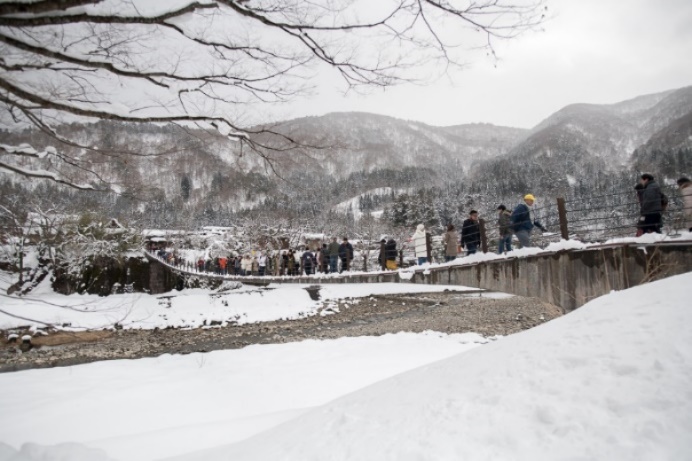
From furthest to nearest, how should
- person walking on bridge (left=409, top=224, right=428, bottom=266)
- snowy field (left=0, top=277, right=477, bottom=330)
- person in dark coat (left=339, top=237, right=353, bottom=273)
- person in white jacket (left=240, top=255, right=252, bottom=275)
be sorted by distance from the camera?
person in white jacket (left=240, top=255, right=252, bottom=275) → person in dark coat (left=339, top=237, right=353, bottom=273) → snowy field (left=0, top=277, right=477, bottom=330) → person walking on bridge (left=409, top=224, right=428, bottom=266)

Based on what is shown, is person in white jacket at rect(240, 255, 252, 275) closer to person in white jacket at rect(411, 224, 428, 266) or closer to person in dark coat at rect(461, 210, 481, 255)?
person in white jacket at rect(411, 224, 428, 266)

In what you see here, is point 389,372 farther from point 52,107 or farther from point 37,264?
point 37,264

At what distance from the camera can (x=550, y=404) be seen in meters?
1.86

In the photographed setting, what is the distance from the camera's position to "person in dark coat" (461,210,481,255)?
1177 centimetres

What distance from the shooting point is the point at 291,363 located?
9.79 m

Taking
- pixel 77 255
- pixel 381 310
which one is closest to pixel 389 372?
pixel 381 310

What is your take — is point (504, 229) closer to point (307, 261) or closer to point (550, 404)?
point (550, 404)

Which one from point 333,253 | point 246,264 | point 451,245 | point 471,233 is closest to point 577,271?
point 471,233

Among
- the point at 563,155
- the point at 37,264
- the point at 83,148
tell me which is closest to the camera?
the point at 83,148

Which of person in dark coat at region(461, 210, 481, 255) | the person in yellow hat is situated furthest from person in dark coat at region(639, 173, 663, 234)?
person in dark coat at region(461, 210, 481, 255)

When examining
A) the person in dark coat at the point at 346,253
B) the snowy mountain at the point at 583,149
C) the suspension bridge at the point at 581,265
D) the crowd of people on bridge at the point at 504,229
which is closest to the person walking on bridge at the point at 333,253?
the crowd of people on bridge at the point at 504,229

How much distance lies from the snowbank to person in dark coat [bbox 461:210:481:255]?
364 inches

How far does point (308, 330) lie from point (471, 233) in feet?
25.2

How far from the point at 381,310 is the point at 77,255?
73.1ft
